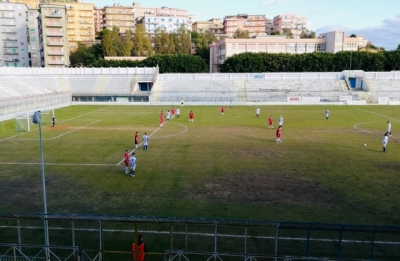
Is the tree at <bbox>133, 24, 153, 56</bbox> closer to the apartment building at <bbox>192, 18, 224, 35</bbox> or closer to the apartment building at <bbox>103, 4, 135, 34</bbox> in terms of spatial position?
the apartment building at <bbox>103, 4, 135, 34</bbox>

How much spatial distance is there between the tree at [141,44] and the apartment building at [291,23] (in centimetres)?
9034

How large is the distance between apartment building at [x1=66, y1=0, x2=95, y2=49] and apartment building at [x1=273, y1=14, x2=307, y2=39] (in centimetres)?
9506

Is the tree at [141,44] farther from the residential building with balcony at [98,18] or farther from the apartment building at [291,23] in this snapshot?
the apartment building at [291,23]

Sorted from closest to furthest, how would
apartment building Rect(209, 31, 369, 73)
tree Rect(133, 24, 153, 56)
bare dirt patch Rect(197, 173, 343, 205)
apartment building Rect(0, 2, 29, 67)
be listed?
bare dirt patch Rect(197, 173, 343, 205) → apartment building Rect(0, 2, 29, 67) → apartment building Rect(209, 31, 369, 73) → tree Rect(133, 24, 153, 56)

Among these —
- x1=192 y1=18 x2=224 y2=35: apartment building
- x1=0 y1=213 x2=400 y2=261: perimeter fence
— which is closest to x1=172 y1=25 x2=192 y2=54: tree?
x1=192 y1=18 x2=224 y2=35: apartment building

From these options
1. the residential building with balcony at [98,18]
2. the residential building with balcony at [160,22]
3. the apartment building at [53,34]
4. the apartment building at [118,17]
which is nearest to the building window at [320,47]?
the residential building with balcony at [160,22]

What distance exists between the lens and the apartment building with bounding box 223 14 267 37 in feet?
507

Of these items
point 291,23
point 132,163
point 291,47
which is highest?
point 291,23

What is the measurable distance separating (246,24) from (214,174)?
147 meters

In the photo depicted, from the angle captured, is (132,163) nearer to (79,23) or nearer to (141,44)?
(141,44)

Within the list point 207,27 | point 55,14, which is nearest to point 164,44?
point 55,14

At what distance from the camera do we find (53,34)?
9994 centimetres

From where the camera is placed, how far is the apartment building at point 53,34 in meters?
98.9

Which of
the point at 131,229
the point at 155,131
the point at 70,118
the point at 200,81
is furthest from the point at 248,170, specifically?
the point at 200,81
